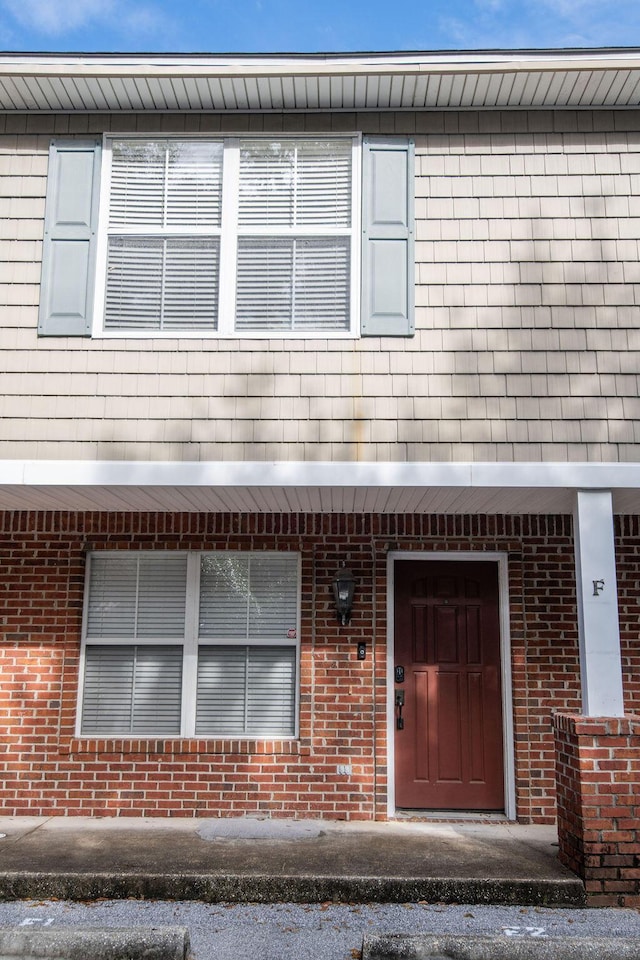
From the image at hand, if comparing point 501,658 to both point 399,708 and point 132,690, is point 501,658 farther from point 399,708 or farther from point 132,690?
point 132,690

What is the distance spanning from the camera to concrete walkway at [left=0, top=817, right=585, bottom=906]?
4168 mm

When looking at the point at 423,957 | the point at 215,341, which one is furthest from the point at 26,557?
the point at 423,957

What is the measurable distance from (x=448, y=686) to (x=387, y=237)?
3.14 m

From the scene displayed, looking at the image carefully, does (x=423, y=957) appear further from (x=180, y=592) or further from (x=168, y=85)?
(x=168, y=85)

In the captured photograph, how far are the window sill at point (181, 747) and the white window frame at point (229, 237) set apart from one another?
275 centimetres

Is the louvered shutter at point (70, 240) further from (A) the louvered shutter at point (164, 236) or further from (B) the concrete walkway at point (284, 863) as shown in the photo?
(B) the concrete walkway at point (284, 863)

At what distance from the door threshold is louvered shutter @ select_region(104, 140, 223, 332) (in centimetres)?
355

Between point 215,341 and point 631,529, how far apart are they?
127 inches

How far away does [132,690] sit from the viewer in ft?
18.8

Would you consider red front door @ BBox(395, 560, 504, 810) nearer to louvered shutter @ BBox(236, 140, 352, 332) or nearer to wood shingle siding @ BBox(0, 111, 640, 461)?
wood shingle siding @ BBox(0, 111, 640, 461)

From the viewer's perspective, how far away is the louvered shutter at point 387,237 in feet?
16.6

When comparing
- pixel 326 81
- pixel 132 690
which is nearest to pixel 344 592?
pixel 132 690

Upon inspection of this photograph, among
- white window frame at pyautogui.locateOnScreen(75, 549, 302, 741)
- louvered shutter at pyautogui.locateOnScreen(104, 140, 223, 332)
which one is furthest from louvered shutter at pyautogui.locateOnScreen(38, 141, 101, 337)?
white window frame at pyautogui.locateOnScreen(75, 549, 302, 741)

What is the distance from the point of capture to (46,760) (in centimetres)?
558
